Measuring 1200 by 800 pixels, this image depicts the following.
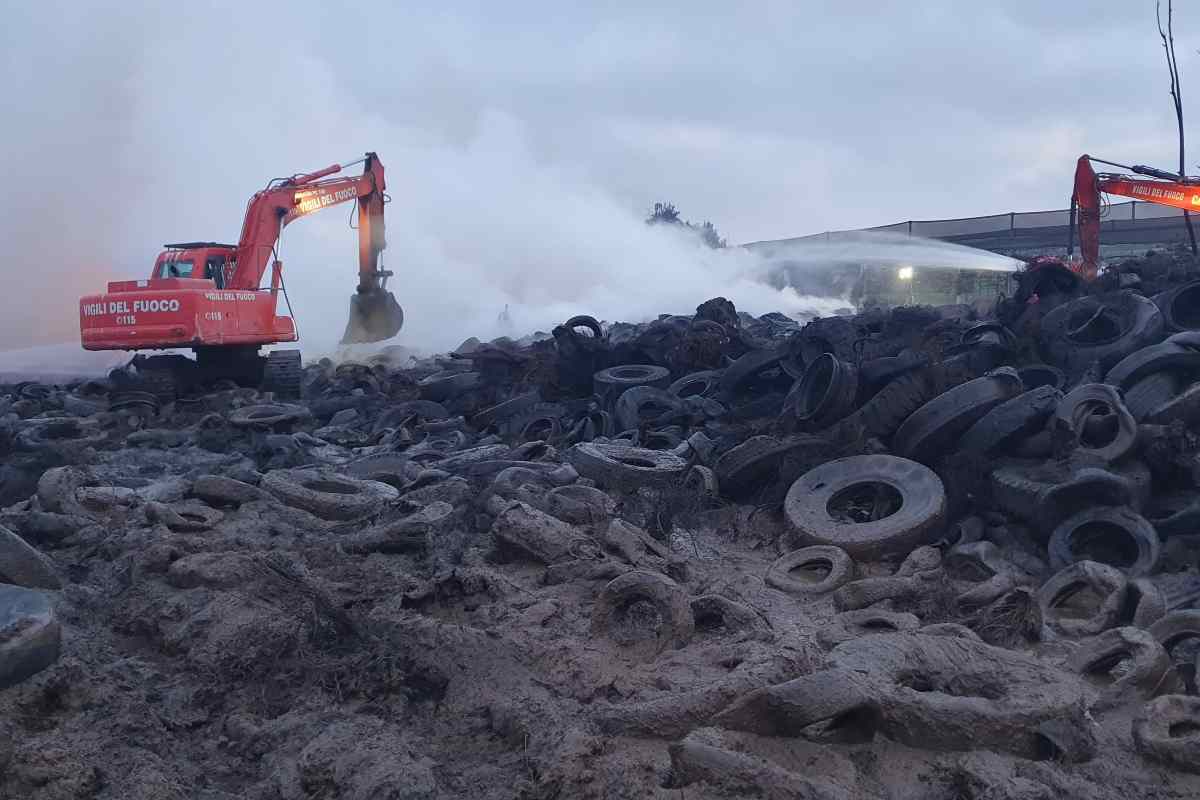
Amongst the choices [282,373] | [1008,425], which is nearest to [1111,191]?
[1008,425]

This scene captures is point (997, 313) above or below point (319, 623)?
above

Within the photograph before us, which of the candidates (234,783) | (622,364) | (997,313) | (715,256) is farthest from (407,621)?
(715,256)

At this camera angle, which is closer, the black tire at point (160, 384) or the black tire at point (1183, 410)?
the black tire at point (1183, 410)

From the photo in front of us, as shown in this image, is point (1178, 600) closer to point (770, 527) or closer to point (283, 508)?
point (770, 527)

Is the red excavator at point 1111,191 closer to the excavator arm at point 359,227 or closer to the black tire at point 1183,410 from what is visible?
the black tire at point 1183,410

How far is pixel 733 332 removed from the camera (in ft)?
42.2

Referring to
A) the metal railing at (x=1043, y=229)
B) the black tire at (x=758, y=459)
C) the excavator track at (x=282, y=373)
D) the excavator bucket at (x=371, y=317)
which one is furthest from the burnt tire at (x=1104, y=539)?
the metal railing at (x=1043, y=229)

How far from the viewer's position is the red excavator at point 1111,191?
16.8m

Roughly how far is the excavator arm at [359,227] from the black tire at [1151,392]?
12.2 metres

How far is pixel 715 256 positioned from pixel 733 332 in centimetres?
2681

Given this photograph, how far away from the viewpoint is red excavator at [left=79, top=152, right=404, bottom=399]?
526 inches

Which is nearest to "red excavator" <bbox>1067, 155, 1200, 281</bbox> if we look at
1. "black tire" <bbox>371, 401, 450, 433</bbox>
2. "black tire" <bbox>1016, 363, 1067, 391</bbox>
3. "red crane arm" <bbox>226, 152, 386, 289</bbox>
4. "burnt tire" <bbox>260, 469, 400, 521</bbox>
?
"black tire" <bbox>1016, 363, 1067, 391</bbox>

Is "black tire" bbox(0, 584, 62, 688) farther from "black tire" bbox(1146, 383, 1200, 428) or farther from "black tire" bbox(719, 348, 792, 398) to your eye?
"black tire" bbox(719, 348, 792, 398)

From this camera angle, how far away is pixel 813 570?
636 centimetres
